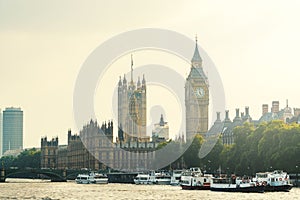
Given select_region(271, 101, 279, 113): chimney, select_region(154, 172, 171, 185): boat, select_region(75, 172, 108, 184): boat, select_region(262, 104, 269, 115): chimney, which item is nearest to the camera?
select_region(154, 172, 171, 185): boat

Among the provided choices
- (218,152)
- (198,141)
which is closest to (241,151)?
(218,152)

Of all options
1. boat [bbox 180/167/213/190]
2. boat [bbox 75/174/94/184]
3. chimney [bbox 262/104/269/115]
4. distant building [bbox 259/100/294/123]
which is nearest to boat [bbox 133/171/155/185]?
boat [bbox 75/174/94/184]

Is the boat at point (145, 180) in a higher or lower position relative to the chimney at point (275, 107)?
lower

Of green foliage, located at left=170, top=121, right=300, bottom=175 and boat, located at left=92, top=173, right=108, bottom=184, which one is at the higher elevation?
green foliage, located at left=170, top=121, right=300, bottom=175

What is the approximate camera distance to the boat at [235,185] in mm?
101250

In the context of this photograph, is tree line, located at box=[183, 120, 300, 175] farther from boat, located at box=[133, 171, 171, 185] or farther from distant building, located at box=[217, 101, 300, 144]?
distant building, located at box=[217, 101, 300, 144]

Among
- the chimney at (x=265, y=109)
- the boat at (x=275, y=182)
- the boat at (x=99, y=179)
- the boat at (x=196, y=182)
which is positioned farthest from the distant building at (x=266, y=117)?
the boat at (x=275, y=182)

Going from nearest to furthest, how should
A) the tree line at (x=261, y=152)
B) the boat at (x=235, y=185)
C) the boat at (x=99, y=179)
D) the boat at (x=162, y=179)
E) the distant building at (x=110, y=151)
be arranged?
the boat at (x=235, y=185) < the tree line at (x=261, y=152) < the boat at (x=162, y=179) < the boat at (x=99, y=179) < the distant building at (x=110, y=151)

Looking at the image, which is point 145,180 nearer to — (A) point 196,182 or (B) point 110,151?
(A) point 196,182

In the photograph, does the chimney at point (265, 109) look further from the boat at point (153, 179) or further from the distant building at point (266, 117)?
the boat at point (153, 179)

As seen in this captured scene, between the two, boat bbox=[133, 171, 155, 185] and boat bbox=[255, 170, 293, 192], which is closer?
boat bbox=[255, 170, 293, 192]

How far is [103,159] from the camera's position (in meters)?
189

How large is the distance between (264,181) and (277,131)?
24.5 meters

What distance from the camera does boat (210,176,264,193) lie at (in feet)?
332
